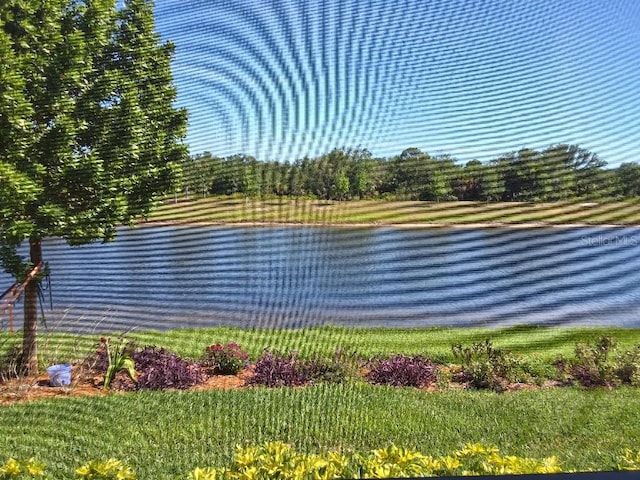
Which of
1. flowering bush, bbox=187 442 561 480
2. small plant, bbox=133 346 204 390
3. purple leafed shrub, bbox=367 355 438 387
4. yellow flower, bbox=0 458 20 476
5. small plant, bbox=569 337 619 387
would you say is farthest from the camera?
small plant, bbox=569 337 619 387

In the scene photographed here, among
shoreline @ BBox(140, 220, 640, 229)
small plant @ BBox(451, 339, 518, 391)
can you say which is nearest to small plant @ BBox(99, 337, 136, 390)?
shoreline @ BBox(140, 220, 640, 229)

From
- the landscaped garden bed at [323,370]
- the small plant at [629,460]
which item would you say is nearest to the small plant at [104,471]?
the landscaped garden bed at [323,370]

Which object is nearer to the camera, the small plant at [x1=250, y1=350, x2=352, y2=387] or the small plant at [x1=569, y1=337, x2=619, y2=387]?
the small plant at [x1=250, y1=350, x2=352, y2=387]

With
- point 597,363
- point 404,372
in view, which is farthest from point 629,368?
point 404,372

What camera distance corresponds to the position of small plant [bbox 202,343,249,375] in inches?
63.1

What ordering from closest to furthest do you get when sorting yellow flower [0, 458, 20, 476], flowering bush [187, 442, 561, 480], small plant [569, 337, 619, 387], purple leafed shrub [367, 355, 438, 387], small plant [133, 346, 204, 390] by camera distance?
yellow flower [0, 458, 20, 476] → flowering bush [187, 442, 561, 480] → small plant [133, 346, 204, 390] → purple leafed shrub [367, 355, 438, 387] → small plant [569, 337, 619, 387]

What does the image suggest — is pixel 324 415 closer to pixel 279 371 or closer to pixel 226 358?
pixel 279 371

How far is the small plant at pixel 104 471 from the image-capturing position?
1382 mm

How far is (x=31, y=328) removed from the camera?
4.99ft

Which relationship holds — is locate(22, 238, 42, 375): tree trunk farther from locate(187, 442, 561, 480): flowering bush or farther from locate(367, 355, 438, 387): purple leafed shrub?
locate(367, 355, 438, 387): purple leafed shrub

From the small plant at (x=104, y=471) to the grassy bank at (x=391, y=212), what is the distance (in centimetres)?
64

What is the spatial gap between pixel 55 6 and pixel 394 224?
3.50ft

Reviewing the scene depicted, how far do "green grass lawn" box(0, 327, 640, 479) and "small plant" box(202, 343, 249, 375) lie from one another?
0.10 feet

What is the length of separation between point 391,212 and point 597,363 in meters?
0.87
